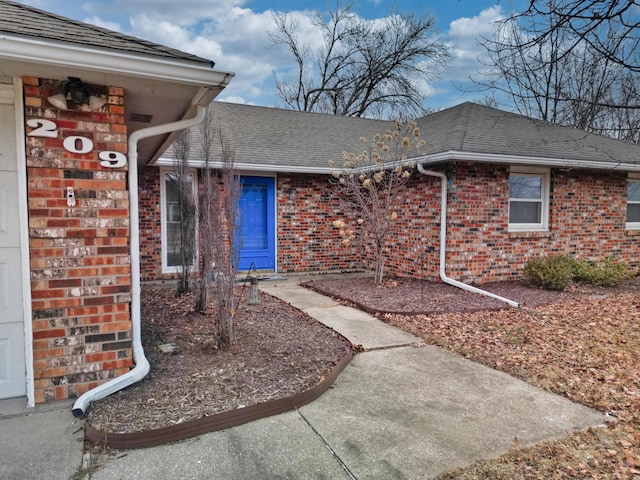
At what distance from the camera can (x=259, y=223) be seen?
9.44 m

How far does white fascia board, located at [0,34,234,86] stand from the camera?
267 centimetres

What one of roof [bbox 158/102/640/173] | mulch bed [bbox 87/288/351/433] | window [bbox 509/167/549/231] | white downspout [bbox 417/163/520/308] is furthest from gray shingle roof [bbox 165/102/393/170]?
mulch bed [bbox 87/288/351/433]

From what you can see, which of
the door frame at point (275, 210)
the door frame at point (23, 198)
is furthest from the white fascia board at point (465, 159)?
the door frame at point (23, 198)

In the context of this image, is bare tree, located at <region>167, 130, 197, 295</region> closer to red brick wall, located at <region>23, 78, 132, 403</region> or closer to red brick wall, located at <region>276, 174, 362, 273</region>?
red brick wall, located at <region>23, 78, 132, 403</region>

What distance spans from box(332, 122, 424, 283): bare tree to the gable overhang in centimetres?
440

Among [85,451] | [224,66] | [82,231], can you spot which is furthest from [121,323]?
[224,66]

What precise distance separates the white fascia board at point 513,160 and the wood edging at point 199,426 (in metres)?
5.32

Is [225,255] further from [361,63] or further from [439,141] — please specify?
[361,63]

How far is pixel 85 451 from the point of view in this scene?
Answer: 2.60m

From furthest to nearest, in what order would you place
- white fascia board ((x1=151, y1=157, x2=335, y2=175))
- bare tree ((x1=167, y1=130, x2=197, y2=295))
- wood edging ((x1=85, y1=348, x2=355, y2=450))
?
1. white fascia board ((x1=151, y1=157, x2=335, y2=175))
2. bare tree ((x1=167, y1=130, x2=197, y2=295))
3. wood edging ((x1=85, y1=348, x2=355, y2=450))

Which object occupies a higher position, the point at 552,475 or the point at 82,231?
the point at 82,231

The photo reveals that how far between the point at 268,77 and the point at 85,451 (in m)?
25.1

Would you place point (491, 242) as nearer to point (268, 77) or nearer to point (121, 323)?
point (121, 323)

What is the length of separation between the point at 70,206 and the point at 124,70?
1091mm
